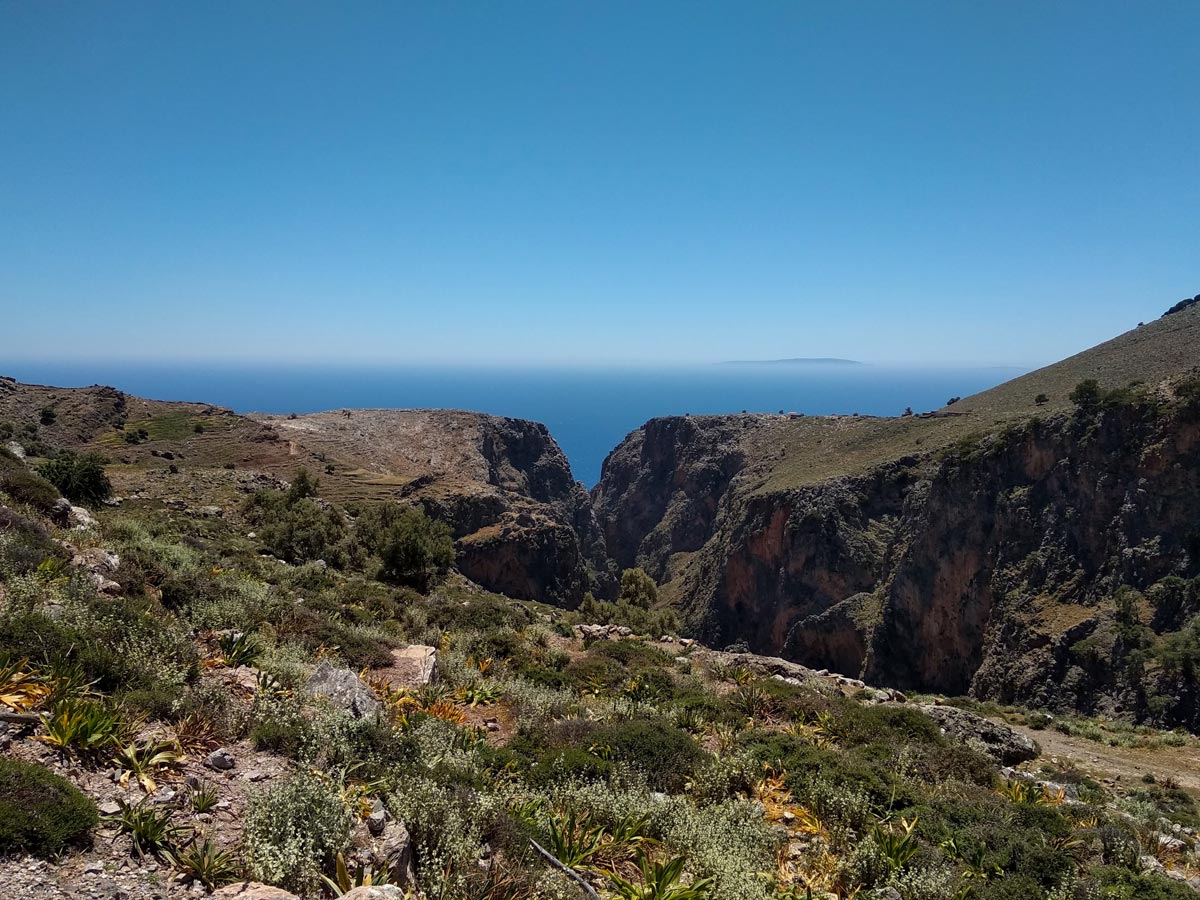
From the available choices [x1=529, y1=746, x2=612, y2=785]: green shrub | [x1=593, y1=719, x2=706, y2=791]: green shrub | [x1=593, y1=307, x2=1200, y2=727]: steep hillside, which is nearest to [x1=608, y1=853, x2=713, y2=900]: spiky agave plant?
[x1=529, y1=746, x2=612, y2=785]: green shrub

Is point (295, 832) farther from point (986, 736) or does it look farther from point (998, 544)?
point (998, 544)

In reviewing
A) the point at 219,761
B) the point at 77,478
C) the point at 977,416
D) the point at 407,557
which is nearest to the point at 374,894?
the point at 219,761

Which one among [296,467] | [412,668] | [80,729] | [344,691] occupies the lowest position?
[412,668]

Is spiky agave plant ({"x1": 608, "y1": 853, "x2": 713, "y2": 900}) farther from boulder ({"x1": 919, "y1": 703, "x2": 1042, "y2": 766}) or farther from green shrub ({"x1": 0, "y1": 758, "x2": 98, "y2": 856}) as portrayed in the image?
boulder ({"x1": 919, "y1": 703, "x2": 1042, "y2": 766})

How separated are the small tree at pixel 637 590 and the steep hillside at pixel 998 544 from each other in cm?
1825

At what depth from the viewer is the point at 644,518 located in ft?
354

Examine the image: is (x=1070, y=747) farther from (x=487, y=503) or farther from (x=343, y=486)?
(x=343, y=486)

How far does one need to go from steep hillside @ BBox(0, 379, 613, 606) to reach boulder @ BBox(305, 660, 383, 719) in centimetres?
2094

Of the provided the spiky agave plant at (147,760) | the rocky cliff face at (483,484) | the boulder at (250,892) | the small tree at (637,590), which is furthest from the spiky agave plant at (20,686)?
the small tree at (637,590)

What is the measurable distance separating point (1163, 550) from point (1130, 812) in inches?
1080

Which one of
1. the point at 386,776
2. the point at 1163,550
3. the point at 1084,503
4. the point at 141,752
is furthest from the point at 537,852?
the point at 1084,503

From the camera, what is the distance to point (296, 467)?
166 ft

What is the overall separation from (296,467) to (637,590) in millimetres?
29941

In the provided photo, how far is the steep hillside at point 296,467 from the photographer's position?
39125 mm
